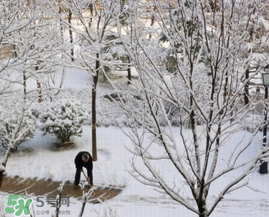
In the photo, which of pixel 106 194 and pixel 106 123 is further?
pixel 106 123

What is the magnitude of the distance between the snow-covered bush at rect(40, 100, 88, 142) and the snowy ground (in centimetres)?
55

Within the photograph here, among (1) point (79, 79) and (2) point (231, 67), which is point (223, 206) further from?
(1) point (79, 79)

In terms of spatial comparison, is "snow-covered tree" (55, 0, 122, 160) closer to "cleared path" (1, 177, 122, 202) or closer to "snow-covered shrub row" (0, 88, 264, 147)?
"snow-covered shrub row" (0, 88, 264, 147)

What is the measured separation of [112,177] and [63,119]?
272 cm

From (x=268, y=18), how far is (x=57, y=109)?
10.4 metres

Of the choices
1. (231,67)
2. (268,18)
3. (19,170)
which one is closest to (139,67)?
(231,67)

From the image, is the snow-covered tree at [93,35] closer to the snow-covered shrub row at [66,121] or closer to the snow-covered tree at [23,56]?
the snow-covered shrub row at [66,121]

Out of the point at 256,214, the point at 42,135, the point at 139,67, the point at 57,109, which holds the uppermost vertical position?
the point at 139,67

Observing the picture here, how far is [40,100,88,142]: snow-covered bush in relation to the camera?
10.7 m

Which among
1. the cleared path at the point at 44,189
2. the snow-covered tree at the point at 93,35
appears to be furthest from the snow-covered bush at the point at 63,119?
the cleared path at the point at 44,189

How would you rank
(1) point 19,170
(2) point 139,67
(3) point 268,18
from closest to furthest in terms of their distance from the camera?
1. (2) point 139,67
2. (1) point 19,170
3. (3) point 268,18

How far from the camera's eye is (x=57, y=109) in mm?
10938

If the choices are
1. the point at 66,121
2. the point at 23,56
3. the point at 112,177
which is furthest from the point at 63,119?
the point at 23,56

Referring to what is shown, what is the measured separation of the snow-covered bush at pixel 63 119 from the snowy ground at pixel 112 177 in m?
0.55
